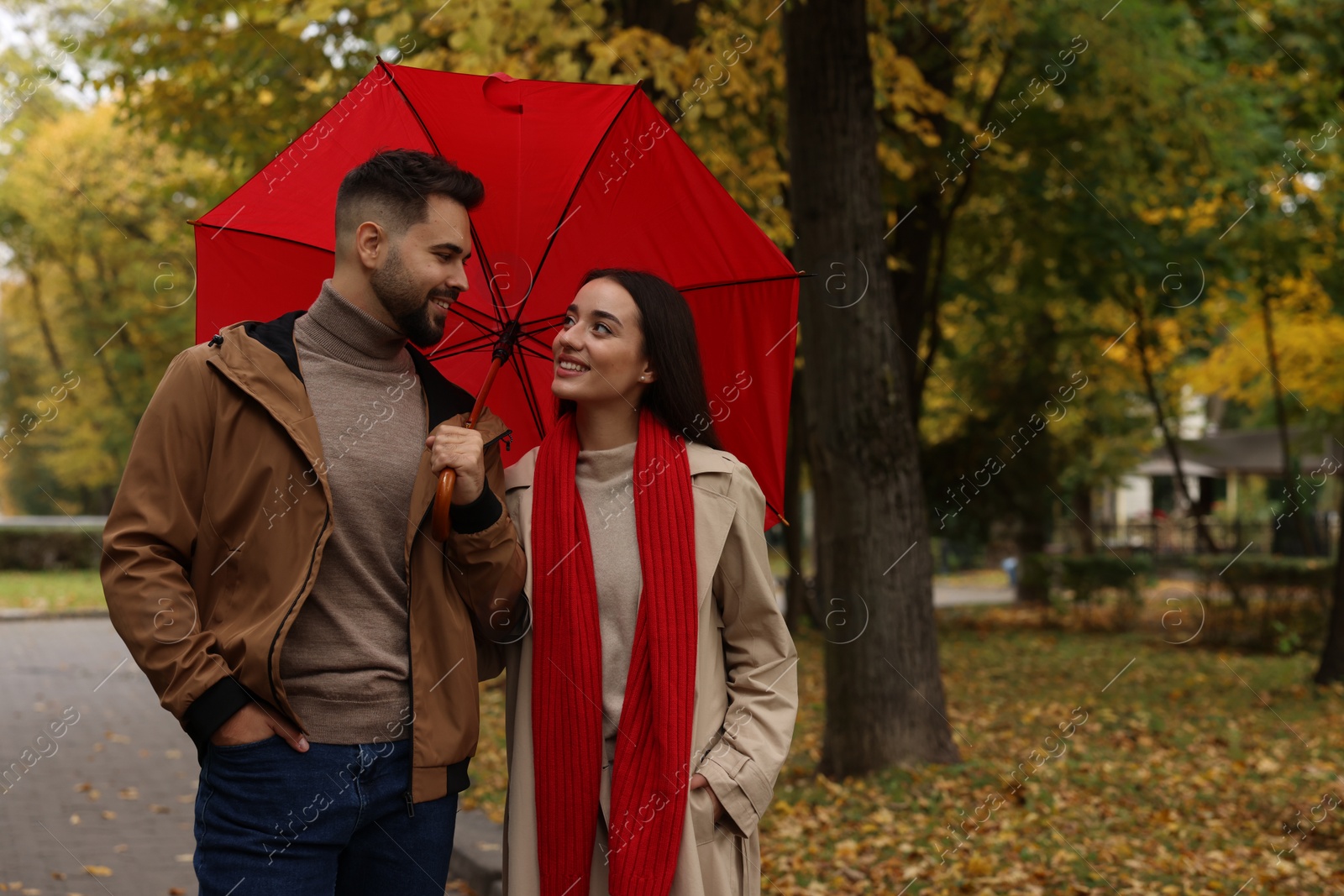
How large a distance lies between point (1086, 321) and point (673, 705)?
19.3 meters

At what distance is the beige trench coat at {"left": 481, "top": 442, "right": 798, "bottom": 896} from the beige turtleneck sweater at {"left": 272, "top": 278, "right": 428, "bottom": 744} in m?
0.36

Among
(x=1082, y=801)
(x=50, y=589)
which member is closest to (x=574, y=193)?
(x=1082, y=801)

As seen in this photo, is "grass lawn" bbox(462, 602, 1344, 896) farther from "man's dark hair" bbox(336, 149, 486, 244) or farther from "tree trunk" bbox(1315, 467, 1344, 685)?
"man's dark hair" bbox(336, 149, 486, 244)

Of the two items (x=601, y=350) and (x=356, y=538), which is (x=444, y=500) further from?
(x=601, y=350)

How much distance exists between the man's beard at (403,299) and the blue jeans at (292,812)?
868 mm

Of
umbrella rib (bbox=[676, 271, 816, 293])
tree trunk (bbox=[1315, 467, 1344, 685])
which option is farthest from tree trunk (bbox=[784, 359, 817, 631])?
umbrella rib (bbox=[676, 271, 816, 293])

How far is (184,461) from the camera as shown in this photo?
2406 mm

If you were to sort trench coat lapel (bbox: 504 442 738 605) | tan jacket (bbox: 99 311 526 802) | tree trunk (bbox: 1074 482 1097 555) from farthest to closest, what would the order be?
tree trunk (bbox: 1074 482 1097 555) → trench coat lapel (bbox: 504 442 738 605) → tan jacket (bbox: 99 311 526 802)

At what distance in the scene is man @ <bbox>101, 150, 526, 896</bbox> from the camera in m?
2.36

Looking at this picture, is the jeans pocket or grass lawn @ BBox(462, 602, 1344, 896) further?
grass lawn @ BBox(462, 602, 1344, 896)

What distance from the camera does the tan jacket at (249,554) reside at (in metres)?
2.31

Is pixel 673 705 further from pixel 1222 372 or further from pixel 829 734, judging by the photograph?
pixel 1222 372

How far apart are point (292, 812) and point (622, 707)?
732 mm

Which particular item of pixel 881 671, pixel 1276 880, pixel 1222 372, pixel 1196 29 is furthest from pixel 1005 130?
pixel 1222 372
